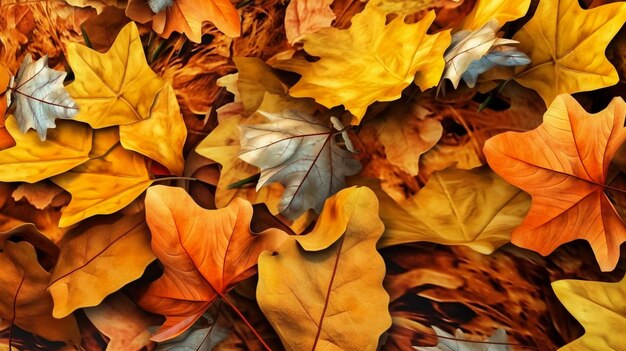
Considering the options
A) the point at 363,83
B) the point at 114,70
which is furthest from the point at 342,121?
the point at 114,70

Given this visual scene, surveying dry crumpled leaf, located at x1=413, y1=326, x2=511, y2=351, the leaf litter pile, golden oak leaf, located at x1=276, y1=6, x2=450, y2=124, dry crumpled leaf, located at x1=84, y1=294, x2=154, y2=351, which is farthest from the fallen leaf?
dry crumpled leaf, located at x1=413, y1=326, x2=511, y2=351

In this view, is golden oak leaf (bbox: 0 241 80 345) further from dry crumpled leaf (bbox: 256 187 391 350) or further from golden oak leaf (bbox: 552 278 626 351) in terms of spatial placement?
golden oak leaf (bbox: 552 278 626 351)

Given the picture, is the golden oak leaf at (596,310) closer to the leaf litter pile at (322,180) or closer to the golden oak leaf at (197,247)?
the leaf litter pile at (322,180)

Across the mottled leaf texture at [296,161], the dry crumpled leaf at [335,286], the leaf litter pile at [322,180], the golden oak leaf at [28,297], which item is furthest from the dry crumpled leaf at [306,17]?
the golden oak leaf at [28,297]

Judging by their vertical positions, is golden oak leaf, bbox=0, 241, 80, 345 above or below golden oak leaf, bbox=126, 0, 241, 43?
below

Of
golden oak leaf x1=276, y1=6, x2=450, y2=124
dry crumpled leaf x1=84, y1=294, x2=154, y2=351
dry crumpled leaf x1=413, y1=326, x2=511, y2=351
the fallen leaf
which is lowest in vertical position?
dry crumpled leaf x1=84, y1=294, x2=154, y2=351

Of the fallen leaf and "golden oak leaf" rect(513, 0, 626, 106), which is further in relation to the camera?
the fallen leaf

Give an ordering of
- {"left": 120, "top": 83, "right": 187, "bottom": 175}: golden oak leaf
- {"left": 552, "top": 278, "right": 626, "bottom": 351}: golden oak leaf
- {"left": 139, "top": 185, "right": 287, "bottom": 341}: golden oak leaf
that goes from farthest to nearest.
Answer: {"left": 120, "top": 83, "right": 187, "bottom": 175}: golden oak leaf
{"left": 139, "top": 185, "right": 287, "bottom": 341}: golden oak leaf
{"left": 552, "top": 278, "right": 626, "bottom": 351}: golden oak leaf
